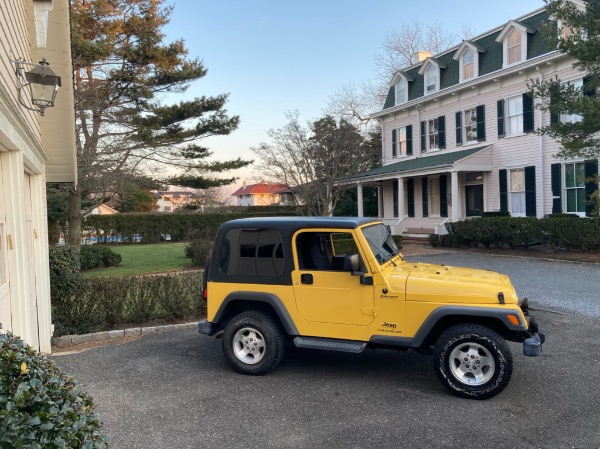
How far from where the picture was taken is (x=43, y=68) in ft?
17.4

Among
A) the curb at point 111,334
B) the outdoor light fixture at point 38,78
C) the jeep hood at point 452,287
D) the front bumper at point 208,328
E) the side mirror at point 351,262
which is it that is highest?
the outdoor light fixture at point 38,78

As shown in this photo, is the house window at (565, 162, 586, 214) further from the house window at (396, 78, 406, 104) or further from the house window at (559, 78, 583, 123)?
the house window at (396, 78, 406, 104)

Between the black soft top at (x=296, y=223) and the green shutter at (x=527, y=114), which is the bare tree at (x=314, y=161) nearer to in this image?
the green shutter at (x=527, y=114)

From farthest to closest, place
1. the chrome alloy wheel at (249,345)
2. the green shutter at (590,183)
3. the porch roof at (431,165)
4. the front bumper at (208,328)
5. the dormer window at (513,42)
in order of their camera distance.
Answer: the porch roof at (431,165) → the dormer window at (513,42) → the green shutter at (590,183) → the front bumper at (208,328) → the chrome alloy wheel at (249,345)

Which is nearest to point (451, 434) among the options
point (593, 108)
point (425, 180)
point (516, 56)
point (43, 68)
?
point (43, 68)

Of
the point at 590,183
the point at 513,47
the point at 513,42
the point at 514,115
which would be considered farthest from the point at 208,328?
the point at 513,42

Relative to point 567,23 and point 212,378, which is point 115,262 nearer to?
point 212,378

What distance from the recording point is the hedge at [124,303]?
24.3 ft

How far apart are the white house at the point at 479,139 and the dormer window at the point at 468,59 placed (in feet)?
0.15

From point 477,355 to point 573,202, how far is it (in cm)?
1617

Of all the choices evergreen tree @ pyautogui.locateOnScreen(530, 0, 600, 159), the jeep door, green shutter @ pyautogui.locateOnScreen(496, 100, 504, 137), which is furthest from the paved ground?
green shutter @ pyautogui.locateOnScreen(496, 100, 504, 137)

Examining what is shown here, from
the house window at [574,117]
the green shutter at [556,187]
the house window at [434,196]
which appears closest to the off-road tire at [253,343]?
the house window at [574,117]

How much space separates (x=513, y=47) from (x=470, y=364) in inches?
776

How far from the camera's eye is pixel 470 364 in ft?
15.1
